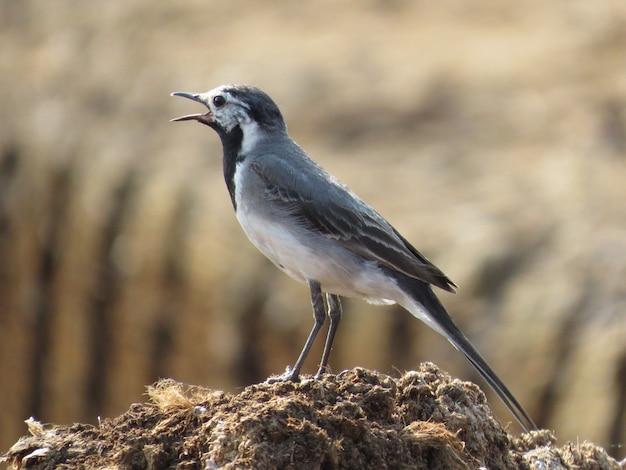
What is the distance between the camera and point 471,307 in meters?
16.5

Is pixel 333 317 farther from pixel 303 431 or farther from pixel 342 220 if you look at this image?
pixel 303 431

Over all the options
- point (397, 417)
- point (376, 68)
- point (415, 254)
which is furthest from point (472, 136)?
point (397, 417)

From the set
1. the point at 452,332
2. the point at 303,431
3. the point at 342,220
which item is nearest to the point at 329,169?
the point at 342,220

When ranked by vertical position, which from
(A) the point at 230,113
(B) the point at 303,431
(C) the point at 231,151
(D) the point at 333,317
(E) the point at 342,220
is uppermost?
(A) the point at 230,113

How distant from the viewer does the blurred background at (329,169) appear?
1645 cm

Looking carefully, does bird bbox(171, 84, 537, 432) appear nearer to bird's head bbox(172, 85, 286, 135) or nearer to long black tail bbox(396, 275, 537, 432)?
long black tail bbox(396, 275, 537, 432)

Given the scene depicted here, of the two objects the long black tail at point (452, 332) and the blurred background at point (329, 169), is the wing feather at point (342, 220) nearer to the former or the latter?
the long black tail at point (452, 332)

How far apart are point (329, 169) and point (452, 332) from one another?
10004 millimetres

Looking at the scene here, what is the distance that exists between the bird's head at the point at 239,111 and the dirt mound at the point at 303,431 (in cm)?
250

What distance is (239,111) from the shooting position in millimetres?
10172

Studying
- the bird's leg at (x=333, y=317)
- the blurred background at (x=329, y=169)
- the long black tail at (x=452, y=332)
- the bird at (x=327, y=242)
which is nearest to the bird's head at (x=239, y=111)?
the bird at (x=327, y=242)

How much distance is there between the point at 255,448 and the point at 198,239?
38.8 feet

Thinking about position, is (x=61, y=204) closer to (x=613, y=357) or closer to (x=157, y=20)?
(x=157, y=20)

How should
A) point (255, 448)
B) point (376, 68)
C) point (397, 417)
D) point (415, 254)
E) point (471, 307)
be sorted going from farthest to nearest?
point (376, 68) < point (471, 307) < point (415, 254) < point (397, 417) < point (255, 448)
